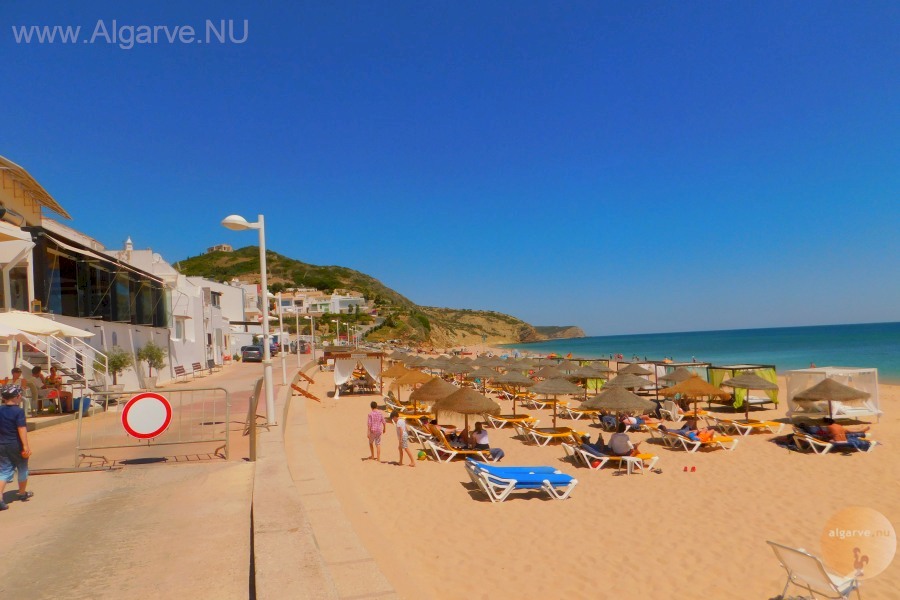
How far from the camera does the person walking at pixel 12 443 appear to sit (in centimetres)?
580

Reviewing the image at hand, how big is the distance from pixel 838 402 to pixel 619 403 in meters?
8.38

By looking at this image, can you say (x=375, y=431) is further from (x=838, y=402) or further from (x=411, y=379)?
(x=838, y=402)

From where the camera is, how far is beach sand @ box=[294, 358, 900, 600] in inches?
216

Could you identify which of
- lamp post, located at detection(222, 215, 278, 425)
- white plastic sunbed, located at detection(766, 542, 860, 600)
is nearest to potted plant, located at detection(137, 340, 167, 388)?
lamp post, located at detection(222, 215, 278, 425)

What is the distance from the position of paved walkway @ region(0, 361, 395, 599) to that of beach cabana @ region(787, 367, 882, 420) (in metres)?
14.9

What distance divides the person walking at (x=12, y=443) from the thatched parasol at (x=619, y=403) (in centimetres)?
1000

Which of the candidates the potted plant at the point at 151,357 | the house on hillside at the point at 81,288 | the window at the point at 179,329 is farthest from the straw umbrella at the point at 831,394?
the window at the point at 179,329

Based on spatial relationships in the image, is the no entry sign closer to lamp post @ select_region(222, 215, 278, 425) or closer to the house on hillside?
lamp post @ select_region(222, 215, 278, 425)

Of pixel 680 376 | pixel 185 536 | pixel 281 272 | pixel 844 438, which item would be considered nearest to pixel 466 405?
pixel 185 536

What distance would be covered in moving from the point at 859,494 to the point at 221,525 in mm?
10055

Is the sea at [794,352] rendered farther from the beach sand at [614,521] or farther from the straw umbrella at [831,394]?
the beach sand at [614,521]

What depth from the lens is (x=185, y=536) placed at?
15.4 feet

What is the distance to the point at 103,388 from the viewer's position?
14.7 metres

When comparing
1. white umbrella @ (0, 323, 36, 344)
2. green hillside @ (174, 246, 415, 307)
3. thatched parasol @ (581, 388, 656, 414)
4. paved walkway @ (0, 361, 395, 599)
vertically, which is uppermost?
green hillside @ (174, 246, 415, 307)
